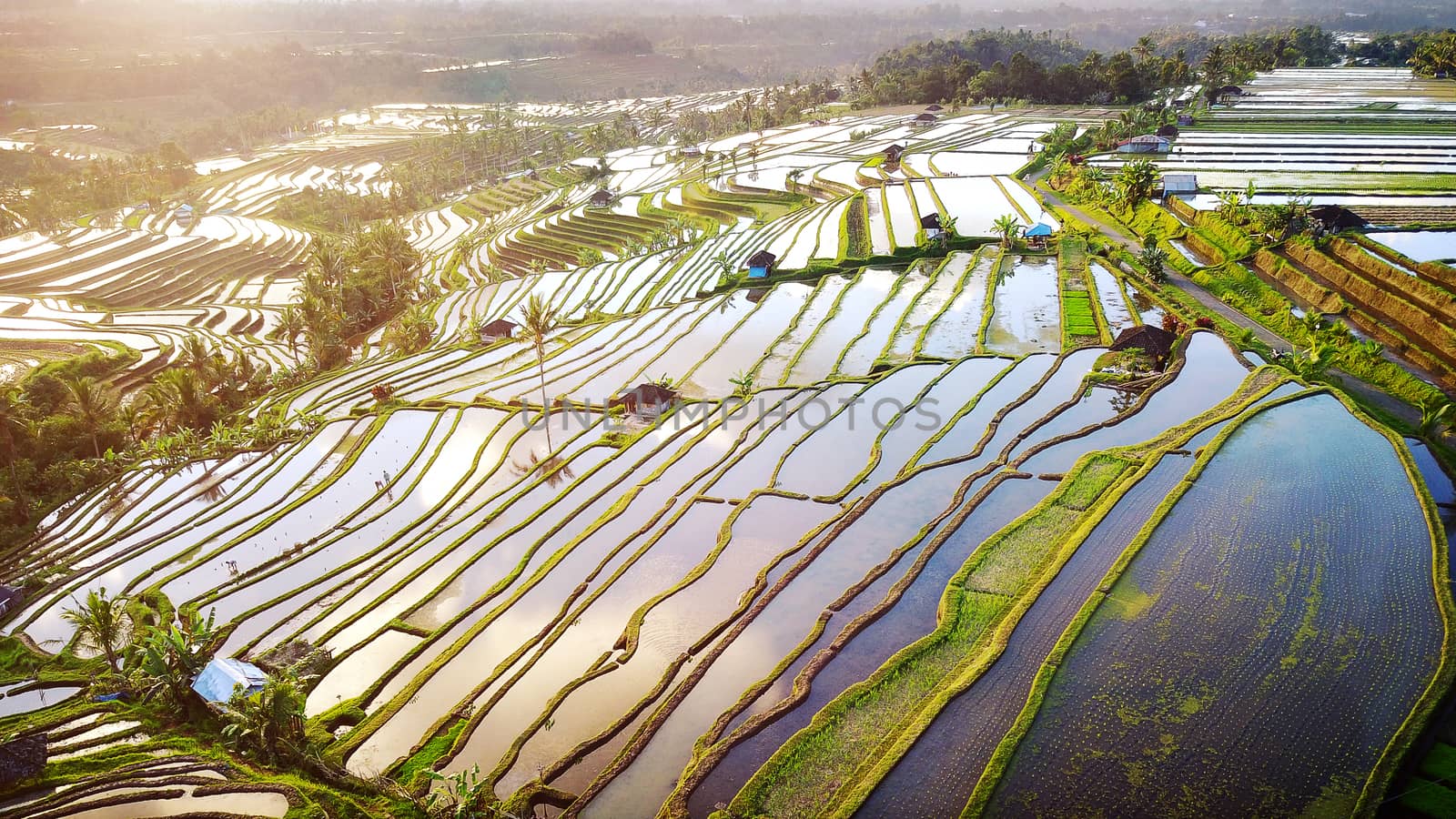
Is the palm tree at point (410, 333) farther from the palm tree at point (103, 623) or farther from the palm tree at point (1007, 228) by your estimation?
the palm tree at point (1007, 228)

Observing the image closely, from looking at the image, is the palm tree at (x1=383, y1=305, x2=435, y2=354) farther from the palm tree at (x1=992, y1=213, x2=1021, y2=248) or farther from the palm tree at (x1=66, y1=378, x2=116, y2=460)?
the palm tree at (x1=992, y1=213, x2=1021, y2=248)

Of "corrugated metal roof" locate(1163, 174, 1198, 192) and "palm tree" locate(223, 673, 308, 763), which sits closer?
"palm tree" locate(223, 673, 308, 763)

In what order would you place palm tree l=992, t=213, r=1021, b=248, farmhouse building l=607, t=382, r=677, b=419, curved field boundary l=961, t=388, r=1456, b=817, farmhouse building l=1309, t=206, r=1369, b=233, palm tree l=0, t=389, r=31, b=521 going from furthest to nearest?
palm tree l=992, t=213, r=1021, b=248, farmhouse building l=1309, t=206, r=1369, b=233, farmhouse building l=607, t=382, r=677, b=419, palm tree l=0, t=389, r=31, b=521, curved field boundary l=961, t=388, r=1456, b=817

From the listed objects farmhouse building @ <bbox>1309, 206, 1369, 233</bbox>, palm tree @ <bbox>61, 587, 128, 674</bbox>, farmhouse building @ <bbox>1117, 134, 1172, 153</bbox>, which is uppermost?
farmhouse building @ <bbox>1117, 134, 1172, 153</bbox>

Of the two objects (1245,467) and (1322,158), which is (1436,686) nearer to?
(1245,467)

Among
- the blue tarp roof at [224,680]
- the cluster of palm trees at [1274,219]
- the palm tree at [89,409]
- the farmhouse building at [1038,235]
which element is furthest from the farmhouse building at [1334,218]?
the palm tree at [89,409]

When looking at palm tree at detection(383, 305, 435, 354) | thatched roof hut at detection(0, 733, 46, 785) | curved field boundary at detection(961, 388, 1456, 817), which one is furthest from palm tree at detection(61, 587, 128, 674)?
palm tree at detection(383, 305, 435, 354)
